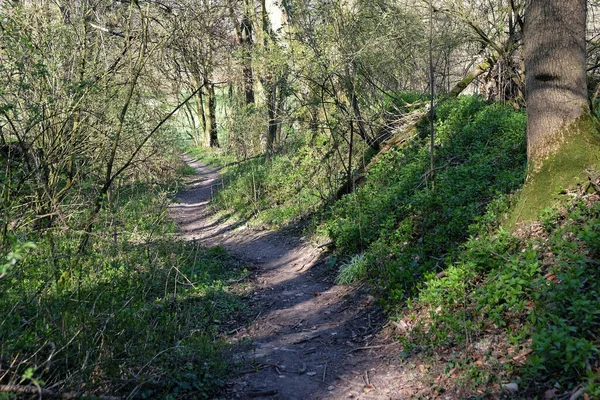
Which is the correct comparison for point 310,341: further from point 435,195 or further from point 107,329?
point 435,195

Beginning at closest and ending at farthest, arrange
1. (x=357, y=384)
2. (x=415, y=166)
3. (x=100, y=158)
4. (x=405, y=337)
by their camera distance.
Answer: (x=357, y=384)
(x=405, y=337)
(x=100, y=158)
(x=415, y=166)

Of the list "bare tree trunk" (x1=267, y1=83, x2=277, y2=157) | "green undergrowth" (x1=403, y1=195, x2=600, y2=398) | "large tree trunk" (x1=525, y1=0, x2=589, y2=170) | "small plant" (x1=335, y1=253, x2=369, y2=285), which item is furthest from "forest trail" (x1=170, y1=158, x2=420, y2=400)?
"bare tree trunk" (x1=267, y1=83, x2=277, y2=157)

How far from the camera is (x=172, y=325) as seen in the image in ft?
16.7

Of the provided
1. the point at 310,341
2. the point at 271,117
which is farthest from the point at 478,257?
the point at 271,117

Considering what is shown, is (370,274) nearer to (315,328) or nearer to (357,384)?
(315,328)

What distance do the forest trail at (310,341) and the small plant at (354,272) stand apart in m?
0.15

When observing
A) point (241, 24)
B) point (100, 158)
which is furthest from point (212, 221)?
point (241, 24)

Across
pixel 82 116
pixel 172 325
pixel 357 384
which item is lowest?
pixel 357 384

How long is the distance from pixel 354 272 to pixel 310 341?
73.3 inches

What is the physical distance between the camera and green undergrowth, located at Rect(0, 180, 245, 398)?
11.7ft

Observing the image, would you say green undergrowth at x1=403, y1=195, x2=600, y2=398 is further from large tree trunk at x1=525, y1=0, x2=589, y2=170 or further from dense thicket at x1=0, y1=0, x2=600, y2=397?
large tree trunk at x1=525, y1=0, x2=589, y2=170

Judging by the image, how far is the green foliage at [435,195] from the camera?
6.43m

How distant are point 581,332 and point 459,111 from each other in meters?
8.47

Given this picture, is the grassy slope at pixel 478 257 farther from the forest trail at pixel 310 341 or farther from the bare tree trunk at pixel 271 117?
the bare tree trunk at pixel 271 117
